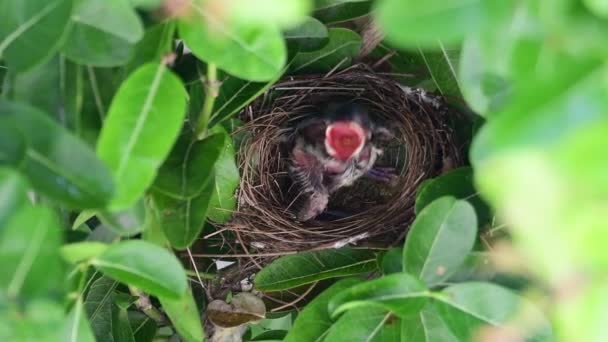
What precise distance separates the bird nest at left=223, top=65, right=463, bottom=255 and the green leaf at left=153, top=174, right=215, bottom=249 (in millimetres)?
432

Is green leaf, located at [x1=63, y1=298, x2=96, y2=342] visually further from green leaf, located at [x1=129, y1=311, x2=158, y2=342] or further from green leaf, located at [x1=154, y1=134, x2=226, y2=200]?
green leaf, located at [x1=129, y1=311, x2=158, y2=342]

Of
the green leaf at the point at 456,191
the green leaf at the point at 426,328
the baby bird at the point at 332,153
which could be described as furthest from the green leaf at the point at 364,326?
the baby bird at the point at 332,153

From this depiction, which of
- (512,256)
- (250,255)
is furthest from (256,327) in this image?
(512,256)

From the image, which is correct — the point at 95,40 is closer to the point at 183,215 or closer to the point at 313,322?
the point at 183,215

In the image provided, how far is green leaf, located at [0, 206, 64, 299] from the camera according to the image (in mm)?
475

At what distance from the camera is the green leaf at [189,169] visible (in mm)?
722

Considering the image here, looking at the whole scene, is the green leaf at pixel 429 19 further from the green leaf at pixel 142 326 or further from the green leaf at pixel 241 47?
the green leaf at pixel 142 326

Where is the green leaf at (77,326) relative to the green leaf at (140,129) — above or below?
below

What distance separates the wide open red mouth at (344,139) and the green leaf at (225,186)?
32 cm

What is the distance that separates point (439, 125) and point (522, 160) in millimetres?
1014

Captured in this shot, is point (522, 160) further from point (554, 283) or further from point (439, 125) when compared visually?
point (439, 125)

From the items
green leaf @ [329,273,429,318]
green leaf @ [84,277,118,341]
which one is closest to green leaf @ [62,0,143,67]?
green leaf @ [329,273,429,318]

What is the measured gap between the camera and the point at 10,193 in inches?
18.3

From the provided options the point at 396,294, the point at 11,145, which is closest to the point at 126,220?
the point at 11,145
